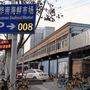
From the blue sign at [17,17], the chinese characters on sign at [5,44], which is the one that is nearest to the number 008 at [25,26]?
the blue sign at [17,17]

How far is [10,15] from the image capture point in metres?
19.8

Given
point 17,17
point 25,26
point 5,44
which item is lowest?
point 5,44

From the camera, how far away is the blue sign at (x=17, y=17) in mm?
19484

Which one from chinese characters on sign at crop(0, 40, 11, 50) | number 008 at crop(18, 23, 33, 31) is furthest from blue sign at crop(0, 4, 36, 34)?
chinese characters on sign at crop(0, 40, 11, 50)

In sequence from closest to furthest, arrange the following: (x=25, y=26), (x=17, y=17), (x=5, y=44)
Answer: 1. (x=25, y=26)
2. (x=17, y=17)
3. (x=5, y=44)

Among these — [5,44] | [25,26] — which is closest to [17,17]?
[25,26]

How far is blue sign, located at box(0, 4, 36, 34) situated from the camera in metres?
19.5

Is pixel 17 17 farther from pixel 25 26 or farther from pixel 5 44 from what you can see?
pixel 5 44

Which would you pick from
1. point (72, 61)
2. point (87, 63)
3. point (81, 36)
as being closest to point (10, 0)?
point (81, 36)

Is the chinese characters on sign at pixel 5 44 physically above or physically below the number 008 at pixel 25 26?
below

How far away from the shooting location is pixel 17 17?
64.6 feet

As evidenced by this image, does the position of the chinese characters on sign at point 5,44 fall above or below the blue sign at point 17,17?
below

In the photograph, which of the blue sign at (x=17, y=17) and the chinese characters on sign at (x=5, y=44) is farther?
the chinese characters on sign at (x=5, y=44)

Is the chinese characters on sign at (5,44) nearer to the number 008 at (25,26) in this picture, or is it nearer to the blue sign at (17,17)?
the blue sign at (17,17)
